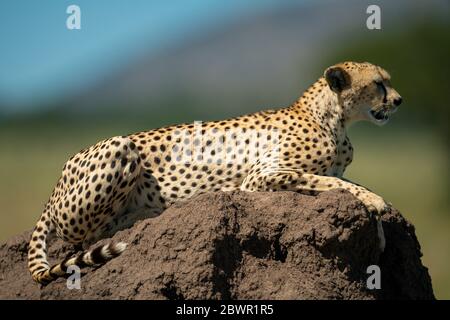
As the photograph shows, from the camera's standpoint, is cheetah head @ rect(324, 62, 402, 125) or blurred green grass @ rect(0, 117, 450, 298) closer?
cheetah head @ rect(324, 62, 402, 125)

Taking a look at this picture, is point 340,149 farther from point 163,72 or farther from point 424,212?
point 163,72

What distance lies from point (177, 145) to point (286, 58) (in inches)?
5574

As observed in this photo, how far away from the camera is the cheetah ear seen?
25.6ft

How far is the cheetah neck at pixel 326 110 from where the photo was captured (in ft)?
25.7

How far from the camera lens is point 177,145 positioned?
7.68m

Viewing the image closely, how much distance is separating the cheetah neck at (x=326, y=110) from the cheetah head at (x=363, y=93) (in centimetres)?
4

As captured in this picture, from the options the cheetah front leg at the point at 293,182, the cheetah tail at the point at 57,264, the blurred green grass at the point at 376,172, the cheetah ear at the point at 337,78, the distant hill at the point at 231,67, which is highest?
the cheetah ear at the point at 337,78

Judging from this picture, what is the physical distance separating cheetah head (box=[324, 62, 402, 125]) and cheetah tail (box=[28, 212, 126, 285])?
2.06m

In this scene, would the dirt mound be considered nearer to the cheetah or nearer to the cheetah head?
the cheetah

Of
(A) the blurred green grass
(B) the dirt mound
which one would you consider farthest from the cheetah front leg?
(A) the blurred green grass

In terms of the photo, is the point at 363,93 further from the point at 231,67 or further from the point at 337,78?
the point at 231,67

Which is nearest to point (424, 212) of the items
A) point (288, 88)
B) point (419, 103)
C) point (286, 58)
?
point (419, 103)

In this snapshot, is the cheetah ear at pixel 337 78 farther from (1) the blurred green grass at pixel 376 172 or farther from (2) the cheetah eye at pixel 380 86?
(1) the blurred green grass at pixel 376 172

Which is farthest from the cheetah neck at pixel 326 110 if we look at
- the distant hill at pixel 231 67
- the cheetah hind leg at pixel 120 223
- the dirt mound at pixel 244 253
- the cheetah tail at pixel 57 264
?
the distant hill at pixel 231 67
